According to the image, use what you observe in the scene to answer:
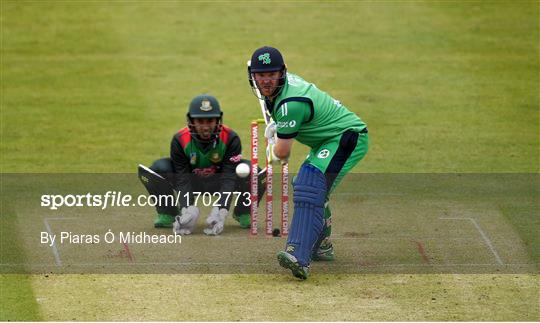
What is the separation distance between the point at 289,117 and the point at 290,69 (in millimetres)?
10383

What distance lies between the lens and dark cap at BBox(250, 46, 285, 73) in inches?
456

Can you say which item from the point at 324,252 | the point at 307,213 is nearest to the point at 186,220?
the point at 324,252

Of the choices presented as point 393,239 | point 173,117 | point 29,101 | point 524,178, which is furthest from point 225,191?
point 29,101

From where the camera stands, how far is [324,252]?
1239 cm

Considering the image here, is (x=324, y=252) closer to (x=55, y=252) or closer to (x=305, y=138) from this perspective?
(x=305, y=138)

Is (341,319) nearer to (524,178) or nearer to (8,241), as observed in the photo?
(8,241)

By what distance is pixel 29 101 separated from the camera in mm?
20969

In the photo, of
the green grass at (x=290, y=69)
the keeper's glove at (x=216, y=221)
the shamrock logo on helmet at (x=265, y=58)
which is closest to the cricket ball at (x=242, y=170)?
the keeper's glove at (x=216, y=221)

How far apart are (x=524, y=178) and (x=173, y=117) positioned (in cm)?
619

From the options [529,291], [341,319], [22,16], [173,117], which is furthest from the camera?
[22,16]

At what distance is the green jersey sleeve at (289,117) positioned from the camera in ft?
37.8

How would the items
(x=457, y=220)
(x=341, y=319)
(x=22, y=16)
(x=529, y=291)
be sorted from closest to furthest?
(x=341, y=319), (x=529, y=291), (x=457, y=220), (x=22, y=16)

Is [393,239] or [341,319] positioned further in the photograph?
[393,239]

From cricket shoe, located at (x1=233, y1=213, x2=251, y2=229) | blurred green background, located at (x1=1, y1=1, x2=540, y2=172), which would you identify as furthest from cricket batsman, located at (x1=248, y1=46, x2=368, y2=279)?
blurred green background, located at (x1=1, y1=1, x2=540, y2=172)
